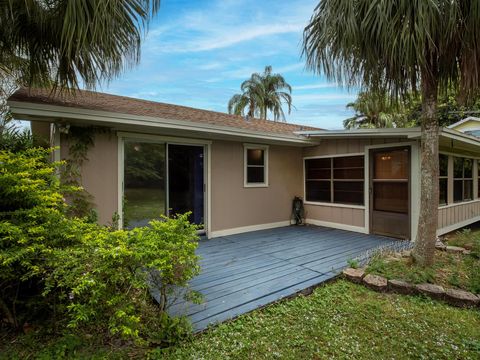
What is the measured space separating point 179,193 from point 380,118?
13.9 meters

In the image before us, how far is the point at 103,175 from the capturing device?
5047 mm

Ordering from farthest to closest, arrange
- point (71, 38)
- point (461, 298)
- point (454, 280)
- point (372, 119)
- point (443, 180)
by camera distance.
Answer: point (372, 119) → point (443, 180) → point (454, 280) → point (461, 298) → point (71, 38)

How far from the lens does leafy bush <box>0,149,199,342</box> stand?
2.09m

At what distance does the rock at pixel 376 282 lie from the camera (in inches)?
141

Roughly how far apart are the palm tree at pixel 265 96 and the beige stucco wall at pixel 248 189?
38.4 feet

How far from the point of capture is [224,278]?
3.83 meters

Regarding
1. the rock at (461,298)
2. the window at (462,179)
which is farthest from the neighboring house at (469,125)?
the rock at (461,298)

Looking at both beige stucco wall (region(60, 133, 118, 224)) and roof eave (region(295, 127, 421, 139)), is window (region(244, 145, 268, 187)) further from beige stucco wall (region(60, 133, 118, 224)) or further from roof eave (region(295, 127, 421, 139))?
beige stucco wall (region(60, 133, 118, 224))

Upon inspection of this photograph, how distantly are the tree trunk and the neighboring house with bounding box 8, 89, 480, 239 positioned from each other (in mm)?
1357

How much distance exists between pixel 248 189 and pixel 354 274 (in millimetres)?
3674

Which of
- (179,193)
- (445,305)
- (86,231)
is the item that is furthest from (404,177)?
(86,231)

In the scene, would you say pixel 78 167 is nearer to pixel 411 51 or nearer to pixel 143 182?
pixel 143 182

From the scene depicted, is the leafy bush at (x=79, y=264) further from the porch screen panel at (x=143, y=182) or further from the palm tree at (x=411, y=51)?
the palm tree at (x=411, y=51)

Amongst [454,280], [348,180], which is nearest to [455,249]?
[454,280]
